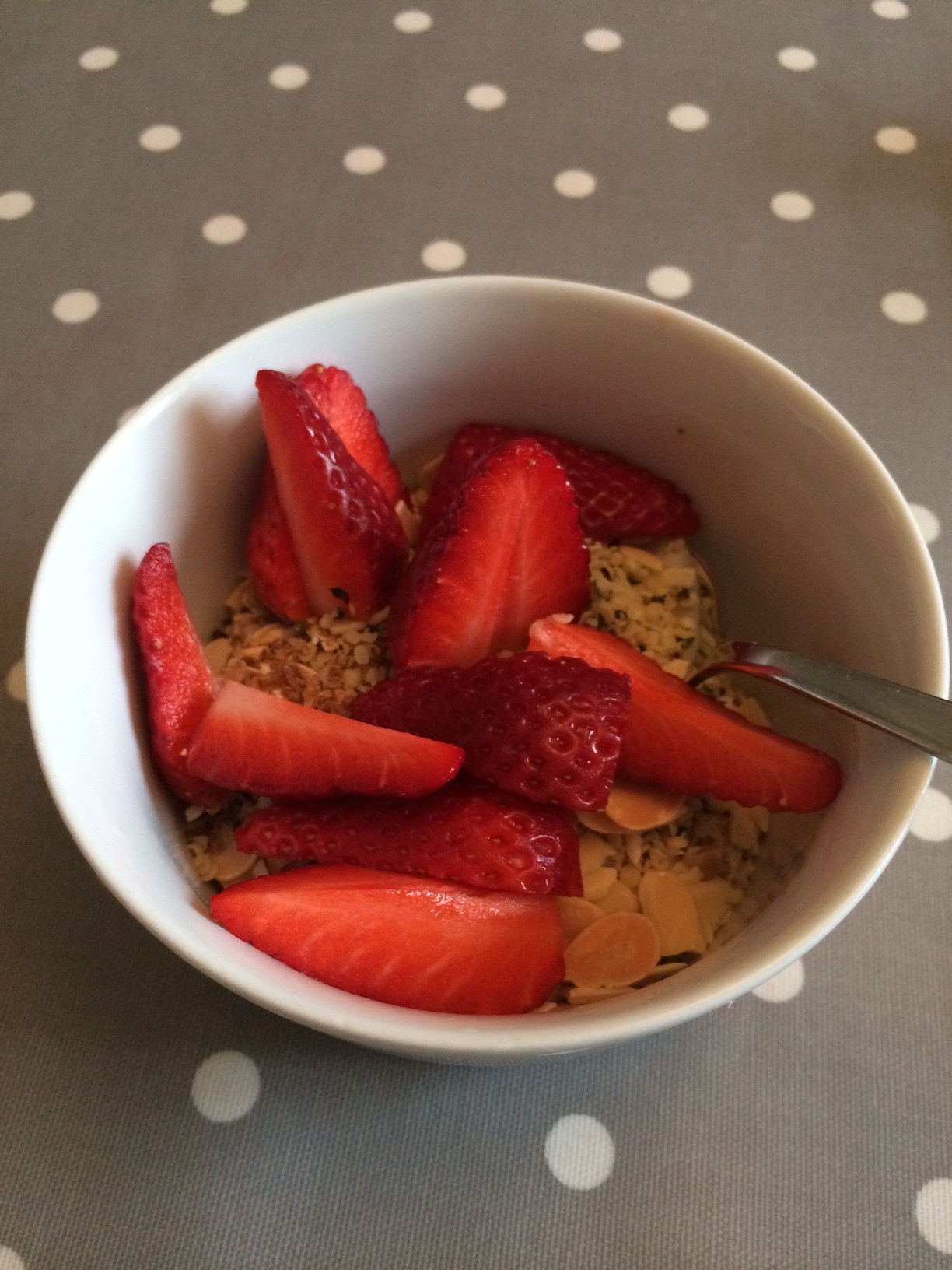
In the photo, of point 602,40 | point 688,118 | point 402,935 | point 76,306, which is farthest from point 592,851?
point 602,40

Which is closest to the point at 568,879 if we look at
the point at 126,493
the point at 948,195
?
the point at 126,493

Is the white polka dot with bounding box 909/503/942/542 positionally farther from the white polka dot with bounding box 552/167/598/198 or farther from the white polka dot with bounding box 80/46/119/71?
the white polka dot with bounding box 80/46/119/71

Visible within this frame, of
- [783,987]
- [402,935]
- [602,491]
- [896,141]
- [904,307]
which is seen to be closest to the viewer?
[402,935]

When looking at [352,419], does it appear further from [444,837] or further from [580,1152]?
[580,1152]

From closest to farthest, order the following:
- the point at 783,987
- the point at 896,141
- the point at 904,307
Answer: the point at 783,987
the point at 904,307
the point at 896,141

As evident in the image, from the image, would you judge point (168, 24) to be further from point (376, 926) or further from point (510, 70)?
point (376, 926)

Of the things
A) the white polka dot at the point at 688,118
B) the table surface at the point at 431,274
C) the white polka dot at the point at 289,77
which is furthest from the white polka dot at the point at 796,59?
the white polka dot at the point at 289,77
